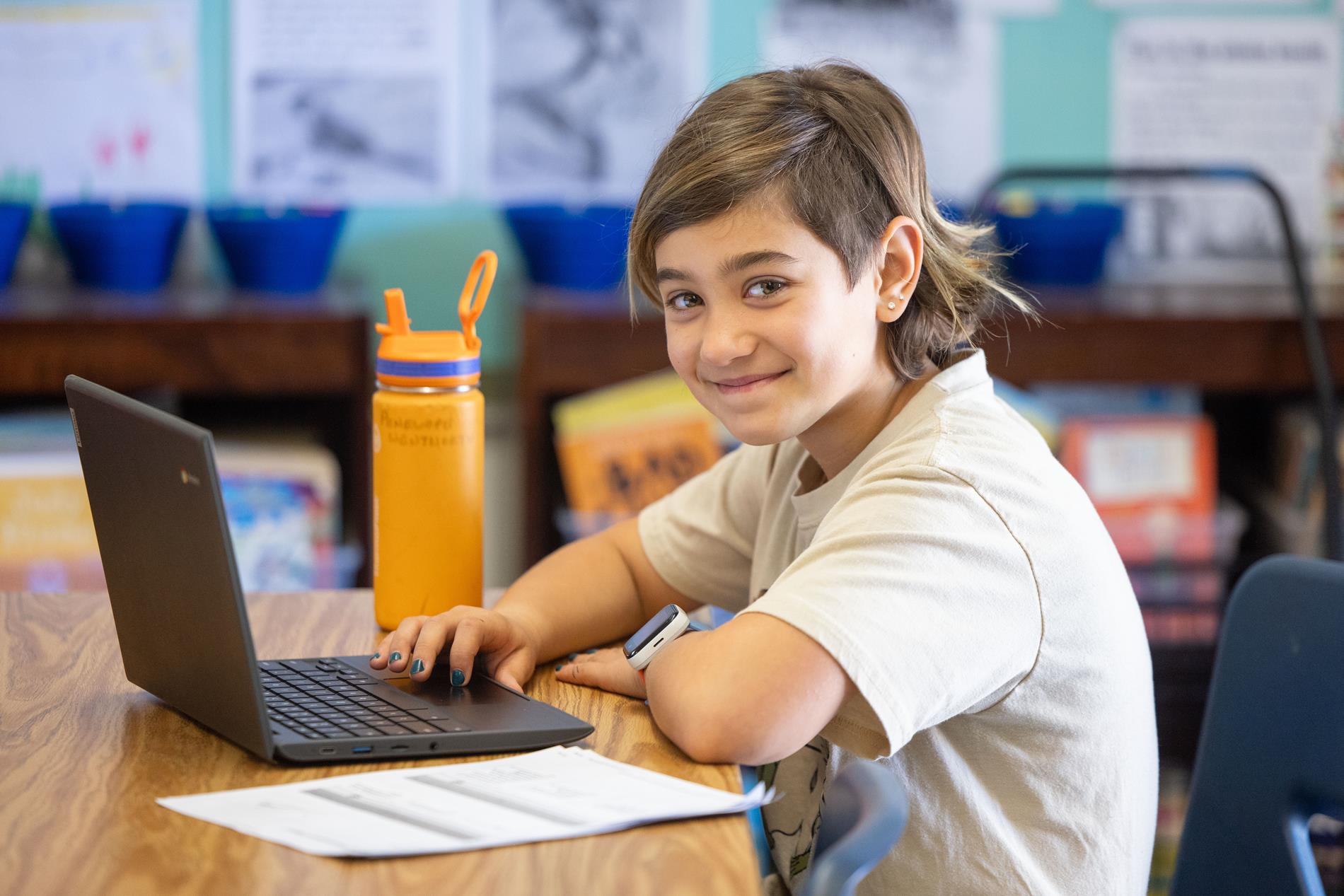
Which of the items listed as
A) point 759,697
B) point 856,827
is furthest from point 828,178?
point 856,827

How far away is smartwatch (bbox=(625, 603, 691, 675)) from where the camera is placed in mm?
945

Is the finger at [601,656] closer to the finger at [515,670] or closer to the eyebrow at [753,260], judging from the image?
the finger at [515,670]

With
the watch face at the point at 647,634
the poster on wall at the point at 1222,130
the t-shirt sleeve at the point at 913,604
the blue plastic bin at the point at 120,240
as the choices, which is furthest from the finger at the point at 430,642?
the poster on wall at the point at 1222,130

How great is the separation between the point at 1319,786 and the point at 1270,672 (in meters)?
0.08

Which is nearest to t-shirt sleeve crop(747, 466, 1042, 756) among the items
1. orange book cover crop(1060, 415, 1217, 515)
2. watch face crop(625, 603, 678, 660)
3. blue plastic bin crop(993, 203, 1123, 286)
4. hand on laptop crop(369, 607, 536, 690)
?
watch face crop(625, 603, 678, 660)

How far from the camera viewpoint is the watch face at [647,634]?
3.11ft

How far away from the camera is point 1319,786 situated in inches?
39.2

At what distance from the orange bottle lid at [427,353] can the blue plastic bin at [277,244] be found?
1.17 meters

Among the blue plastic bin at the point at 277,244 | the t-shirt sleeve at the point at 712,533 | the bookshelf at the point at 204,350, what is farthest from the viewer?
the blue plastic bin at the point at 277,244

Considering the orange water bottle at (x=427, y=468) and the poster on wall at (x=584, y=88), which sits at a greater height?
the poster on wall at (x=584, y=88)

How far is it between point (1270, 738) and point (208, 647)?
72 centimetres

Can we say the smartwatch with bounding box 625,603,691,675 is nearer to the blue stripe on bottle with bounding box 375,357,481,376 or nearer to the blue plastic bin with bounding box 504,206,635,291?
the blue stripe on bottle with bounding box 375,357,481,376

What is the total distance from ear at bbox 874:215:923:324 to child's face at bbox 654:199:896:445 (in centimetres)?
1

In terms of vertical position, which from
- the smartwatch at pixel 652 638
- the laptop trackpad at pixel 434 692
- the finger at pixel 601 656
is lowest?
the finger at pixel 601 656
